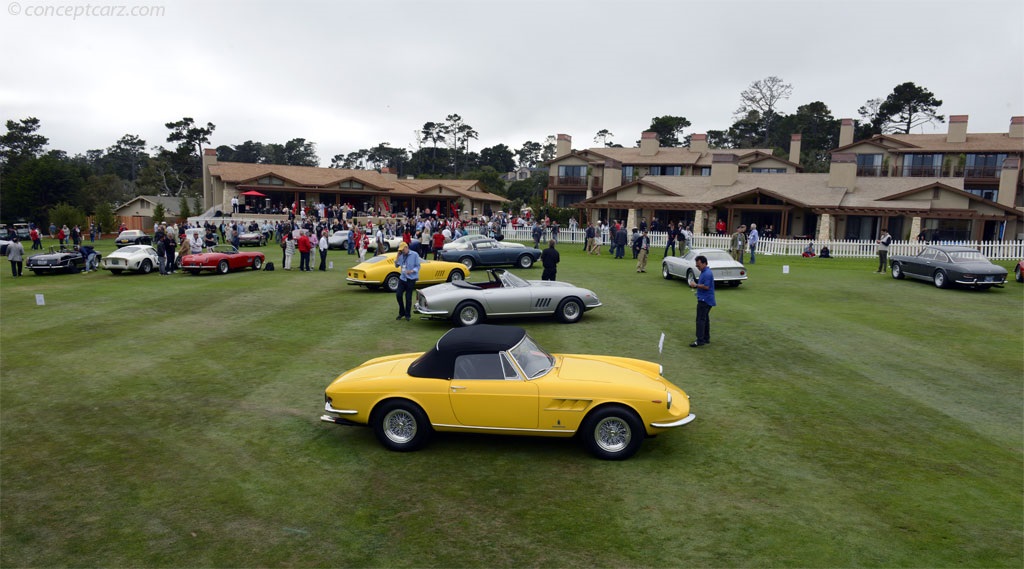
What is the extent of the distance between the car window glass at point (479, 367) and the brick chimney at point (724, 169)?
4198 cm

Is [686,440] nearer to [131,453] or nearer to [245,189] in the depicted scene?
[131,453]

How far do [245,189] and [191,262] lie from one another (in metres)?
35.8

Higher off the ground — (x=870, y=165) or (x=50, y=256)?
(x=870, y=165)

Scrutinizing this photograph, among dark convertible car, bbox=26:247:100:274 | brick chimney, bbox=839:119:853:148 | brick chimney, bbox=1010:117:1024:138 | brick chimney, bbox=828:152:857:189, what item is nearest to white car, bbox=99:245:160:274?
dark convertible car, bbox=26:247:100:274

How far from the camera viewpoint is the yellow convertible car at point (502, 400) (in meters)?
7.12

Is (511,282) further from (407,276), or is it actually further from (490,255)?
(490,255)

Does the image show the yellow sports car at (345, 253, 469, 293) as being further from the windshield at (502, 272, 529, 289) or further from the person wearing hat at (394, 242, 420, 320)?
the windshield at (502, 272, 529, 289)

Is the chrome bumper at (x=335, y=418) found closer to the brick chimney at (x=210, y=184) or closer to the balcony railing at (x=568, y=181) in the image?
the balcony railing at (x=568, y=181)

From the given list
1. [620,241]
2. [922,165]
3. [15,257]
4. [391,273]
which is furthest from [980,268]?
[922,165]

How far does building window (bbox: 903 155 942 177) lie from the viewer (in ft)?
171

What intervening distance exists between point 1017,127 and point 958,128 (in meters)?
4.72

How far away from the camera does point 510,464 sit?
23.1 ft

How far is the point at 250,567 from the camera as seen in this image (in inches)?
198

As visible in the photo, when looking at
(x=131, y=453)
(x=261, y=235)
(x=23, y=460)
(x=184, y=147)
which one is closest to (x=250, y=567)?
(x=131, y=453)
